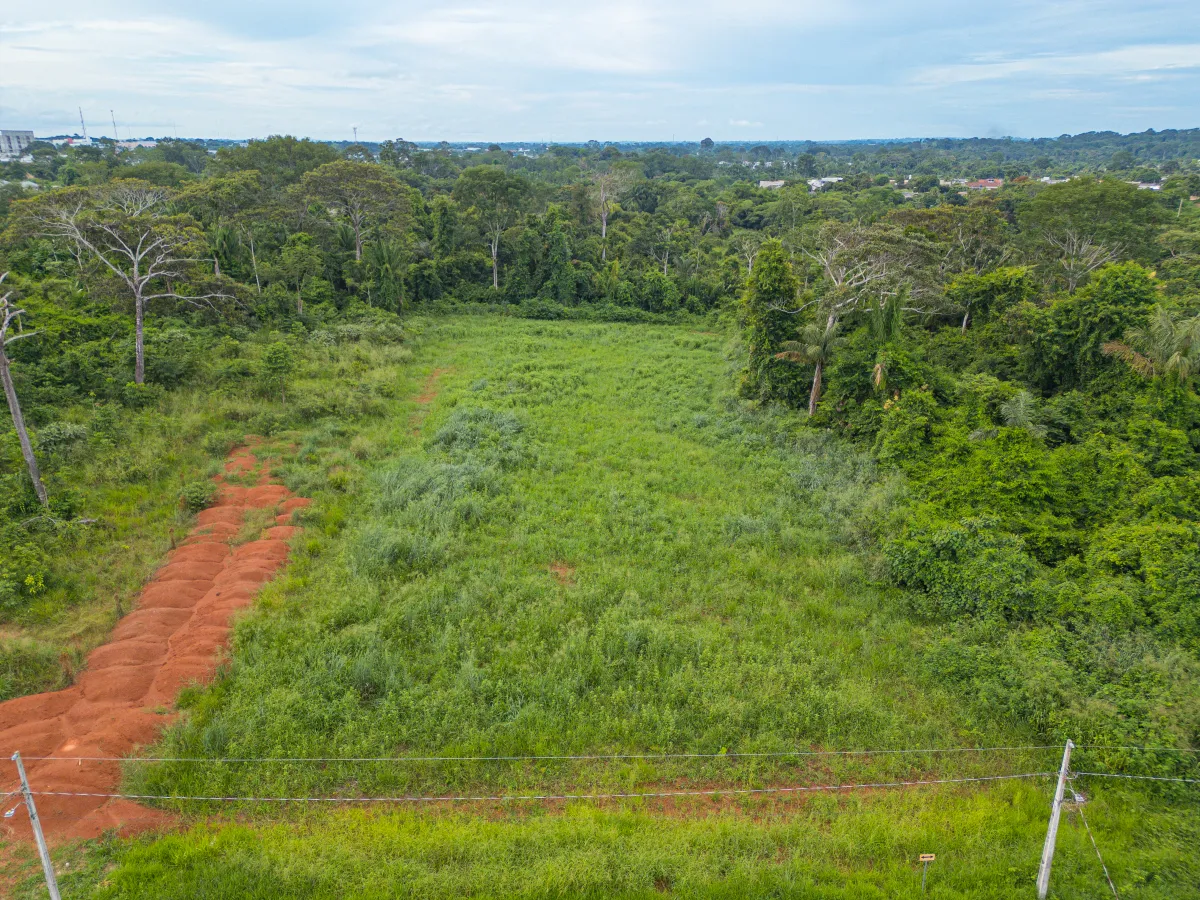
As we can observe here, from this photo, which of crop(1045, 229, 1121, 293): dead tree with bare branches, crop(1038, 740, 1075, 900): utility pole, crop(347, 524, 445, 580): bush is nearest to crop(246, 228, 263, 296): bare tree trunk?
crop(347, 524, 445, 580): bush

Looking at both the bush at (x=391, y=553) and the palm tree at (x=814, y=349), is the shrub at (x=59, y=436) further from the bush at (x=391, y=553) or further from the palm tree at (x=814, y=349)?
the palm tree at (x=814, y=349)

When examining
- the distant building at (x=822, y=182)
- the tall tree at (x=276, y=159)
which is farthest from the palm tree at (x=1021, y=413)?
the distant building at (x=822, y=182)

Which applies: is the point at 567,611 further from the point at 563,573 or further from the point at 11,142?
the point at 11,142

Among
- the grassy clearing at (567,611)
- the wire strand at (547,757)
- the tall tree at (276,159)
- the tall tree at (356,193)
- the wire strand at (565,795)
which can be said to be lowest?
the wire strand at (565,795)

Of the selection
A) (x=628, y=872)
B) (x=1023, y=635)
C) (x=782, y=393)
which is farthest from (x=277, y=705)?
(x=782, y=393)

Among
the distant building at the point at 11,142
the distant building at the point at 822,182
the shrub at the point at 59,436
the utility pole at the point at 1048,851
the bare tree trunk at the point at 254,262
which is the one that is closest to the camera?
the utility pole at the point at 1048,851
